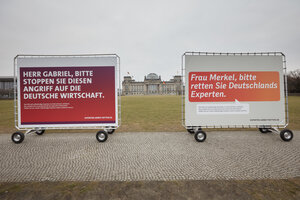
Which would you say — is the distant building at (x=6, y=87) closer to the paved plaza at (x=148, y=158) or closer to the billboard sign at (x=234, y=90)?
the paved plaza at (x=148, y=158)

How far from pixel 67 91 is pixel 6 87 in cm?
10507

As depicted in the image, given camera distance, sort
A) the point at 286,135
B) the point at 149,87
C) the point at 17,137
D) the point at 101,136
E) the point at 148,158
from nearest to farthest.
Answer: the point at 148,158 → the point at 17,137 → the point at 286,135 → the point at 101,136 → the point at 149,87

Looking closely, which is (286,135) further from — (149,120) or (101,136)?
(101,136)

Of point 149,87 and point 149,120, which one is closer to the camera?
point 149,120

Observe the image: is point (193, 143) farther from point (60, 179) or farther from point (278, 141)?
point (60, 179)

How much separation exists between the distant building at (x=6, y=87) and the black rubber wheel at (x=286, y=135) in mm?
97254

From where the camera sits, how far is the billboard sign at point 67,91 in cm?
676

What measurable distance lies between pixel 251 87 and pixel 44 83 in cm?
964

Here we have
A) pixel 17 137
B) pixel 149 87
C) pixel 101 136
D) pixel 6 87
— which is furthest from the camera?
pixel 149 87

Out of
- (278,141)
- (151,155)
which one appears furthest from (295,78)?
(151,155)

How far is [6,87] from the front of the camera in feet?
262

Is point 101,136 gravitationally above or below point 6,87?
below

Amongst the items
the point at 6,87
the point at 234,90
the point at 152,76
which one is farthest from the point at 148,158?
the point at 152,76

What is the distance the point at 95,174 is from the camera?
4.00 m
